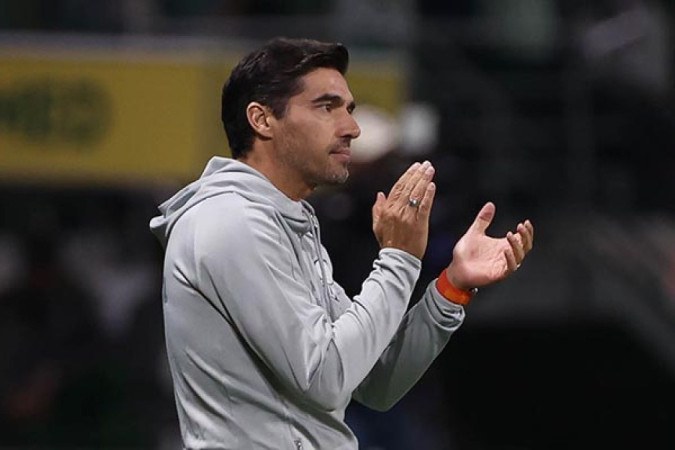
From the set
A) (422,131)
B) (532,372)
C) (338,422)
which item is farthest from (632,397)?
(338,422)

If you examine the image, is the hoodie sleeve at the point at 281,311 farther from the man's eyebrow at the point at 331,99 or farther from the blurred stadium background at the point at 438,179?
the blurred stadium background at the point at 438,179

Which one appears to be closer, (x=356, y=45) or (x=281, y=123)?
(x=281, y=123)

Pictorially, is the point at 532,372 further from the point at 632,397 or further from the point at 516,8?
the point at 516,8

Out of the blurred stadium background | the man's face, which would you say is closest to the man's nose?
the man's face

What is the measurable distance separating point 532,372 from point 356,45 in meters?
2.58

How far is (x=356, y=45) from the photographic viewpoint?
11242 millimetres

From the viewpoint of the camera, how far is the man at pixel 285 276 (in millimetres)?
4121

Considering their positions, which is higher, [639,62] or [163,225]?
[163,225]

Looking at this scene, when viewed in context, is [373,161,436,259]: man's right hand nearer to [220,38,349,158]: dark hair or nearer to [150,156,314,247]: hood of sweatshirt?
[150,156,314,247]: hood of sweatshirt

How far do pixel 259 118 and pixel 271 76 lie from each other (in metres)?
0.10

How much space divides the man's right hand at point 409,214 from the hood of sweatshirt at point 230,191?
19 centimetres

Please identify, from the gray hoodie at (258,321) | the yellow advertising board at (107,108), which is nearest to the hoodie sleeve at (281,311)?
the gray hoodie at (258,321)

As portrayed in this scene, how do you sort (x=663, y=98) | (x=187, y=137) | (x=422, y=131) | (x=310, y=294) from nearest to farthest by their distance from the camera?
(x=310, y=294)
(x=187, y=137)
(x=422, y=131)
(x=663, y=98)

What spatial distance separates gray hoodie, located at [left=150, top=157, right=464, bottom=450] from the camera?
13.5 ft
